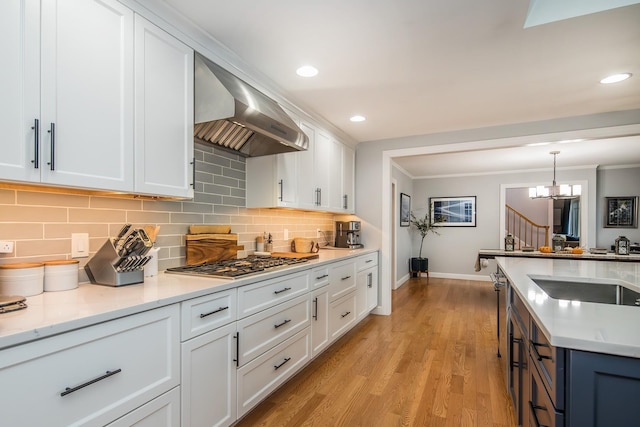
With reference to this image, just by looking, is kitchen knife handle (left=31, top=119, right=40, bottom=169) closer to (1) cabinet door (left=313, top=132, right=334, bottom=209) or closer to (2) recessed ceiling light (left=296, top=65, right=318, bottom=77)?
(2) recessed ceiling light (left=296, top=65, right=318, bottom=77)

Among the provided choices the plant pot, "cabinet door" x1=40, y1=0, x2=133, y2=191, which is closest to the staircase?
the plant pot

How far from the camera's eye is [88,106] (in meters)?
1.44

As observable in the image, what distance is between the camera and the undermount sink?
1.87 metres

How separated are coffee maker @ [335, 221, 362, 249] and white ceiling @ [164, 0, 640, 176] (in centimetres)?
137

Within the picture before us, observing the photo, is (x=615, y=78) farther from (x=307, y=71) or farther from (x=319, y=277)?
(x=319, y=277)

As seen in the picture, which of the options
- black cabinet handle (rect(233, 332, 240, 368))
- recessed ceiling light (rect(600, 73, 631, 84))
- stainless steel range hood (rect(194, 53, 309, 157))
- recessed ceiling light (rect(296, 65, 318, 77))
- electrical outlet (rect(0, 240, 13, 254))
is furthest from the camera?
recessed ceiling light (rect(600, 73, 631, 84))

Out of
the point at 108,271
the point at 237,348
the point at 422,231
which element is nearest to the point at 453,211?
the point at 422,231

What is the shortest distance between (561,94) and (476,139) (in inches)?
41.3

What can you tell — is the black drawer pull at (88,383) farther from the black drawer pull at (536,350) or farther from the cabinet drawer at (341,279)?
the cabinet drawer at (341,279)

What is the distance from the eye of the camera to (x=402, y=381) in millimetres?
2557

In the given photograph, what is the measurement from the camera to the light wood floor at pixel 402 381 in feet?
6.83

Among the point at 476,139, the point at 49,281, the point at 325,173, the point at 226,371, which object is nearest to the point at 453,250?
the point at 476,139

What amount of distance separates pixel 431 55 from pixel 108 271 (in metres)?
2.32

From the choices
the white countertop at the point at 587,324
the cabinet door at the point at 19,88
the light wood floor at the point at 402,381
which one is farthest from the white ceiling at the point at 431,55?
the light wood floor at the point at 402,381
